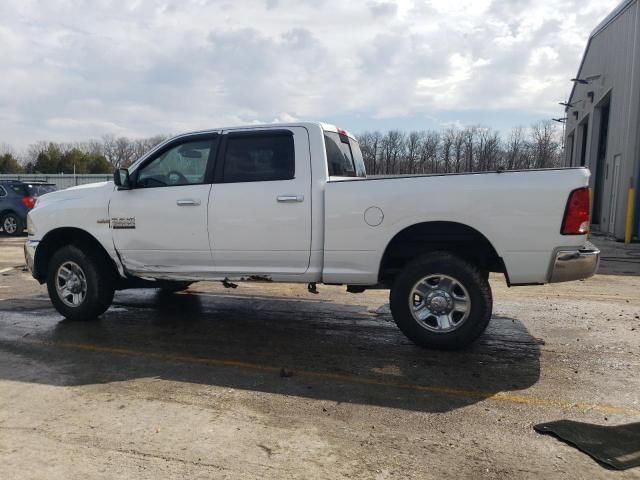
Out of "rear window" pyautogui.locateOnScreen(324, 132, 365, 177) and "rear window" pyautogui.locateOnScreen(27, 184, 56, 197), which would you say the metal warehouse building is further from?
"rear window" pyautogui.locateOnScreen(27, 184, 56, 197)

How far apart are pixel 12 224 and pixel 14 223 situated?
0.24ft

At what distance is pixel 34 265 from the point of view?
618 centimetres

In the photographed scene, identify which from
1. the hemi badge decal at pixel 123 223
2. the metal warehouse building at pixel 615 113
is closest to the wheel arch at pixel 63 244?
the hemi badge decal at pixel 123 223

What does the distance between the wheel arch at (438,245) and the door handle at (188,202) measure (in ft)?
6.70

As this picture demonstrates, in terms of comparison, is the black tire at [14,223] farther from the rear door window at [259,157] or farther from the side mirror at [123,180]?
the rear door window at [259,157]

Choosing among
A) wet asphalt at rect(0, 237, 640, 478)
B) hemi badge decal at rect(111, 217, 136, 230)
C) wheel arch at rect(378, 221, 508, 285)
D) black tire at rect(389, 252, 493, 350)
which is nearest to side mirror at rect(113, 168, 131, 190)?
hemi badge decal at rect(111, 217, 136, 230)

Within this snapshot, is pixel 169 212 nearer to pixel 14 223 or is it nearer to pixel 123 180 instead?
pixel 123 180

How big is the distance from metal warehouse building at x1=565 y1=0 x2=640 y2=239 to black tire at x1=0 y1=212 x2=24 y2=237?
1880cm

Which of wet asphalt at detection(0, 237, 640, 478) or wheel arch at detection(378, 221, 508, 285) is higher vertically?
wheel arch at detection(378, 221, 508, 285)

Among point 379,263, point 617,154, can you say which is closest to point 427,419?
point 379,263

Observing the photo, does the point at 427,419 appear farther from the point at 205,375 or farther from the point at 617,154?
the point at 617,154

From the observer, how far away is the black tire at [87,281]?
19.5 ft

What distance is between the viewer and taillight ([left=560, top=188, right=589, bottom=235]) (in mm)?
4398

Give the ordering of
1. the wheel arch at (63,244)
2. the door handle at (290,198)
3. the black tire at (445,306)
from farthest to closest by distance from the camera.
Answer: the wheel arch at (63,244), the door handle at (290,198), the black tire at (445,306)
